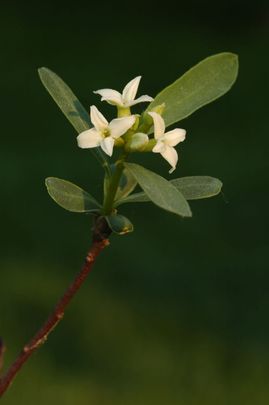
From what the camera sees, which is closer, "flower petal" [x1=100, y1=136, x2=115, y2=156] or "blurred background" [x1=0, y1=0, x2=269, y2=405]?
"flower petal" [x1=100, y1=136, x2=115, y2=156]

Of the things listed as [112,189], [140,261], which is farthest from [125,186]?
[140,261]

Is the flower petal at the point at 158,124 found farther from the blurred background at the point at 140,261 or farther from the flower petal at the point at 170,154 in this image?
the blurred background at the point at 140,261

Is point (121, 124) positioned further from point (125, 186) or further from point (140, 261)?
point (140, 261)

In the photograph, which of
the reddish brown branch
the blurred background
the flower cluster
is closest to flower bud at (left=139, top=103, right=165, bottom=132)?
the flower cluster

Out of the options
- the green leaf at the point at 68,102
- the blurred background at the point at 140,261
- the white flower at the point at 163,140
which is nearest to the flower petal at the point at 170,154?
the white flower at the point at 163,140

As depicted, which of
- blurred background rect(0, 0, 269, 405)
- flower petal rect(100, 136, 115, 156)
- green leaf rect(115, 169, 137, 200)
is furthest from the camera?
blurred background rect(0, 0, 269, 405)

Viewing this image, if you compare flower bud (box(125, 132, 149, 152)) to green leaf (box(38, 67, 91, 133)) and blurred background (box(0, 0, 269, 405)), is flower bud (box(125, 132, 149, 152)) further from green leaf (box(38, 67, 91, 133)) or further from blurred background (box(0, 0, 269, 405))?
blurred background (box(0, 0, 269, 405))
